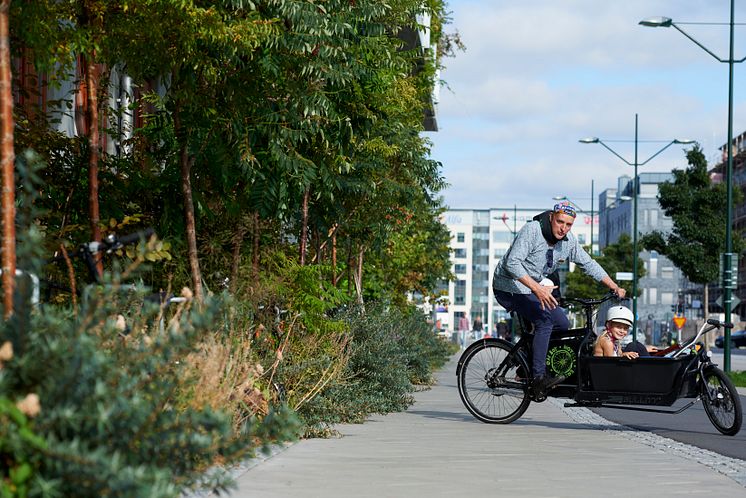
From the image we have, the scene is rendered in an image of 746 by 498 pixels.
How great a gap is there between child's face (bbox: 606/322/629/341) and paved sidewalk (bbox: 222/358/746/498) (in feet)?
2.86

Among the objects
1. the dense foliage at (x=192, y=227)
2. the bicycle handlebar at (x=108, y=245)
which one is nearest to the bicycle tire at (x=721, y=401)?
the dense foliage at (x=192, y=227)

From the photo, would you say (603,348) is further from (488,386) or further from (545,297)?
(488,386)

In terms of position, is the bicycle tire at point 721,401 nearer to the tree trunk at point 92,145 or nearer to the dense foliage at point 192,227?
the dense foliage at point 192,227

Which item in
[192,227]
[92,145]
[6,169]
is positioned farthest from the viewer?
[192,227]

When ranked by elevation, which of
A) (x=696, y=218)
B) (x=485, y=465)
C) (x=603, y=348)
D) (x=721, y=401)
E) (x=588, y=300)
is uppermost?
(x=696, y=218)

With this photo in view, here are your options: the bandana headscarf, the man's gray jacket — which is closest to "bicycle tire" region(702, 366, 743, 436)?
the man's gray jacket

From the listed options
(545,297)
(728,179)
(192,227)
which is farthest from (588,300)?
(728,179)

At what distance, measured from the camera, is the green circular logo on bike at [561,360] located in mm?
11879

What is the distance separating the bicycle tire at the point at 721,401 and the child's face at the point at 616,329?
851 millimetres

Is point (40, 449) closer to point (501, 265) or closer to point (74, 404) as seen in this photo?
point (74, 404)

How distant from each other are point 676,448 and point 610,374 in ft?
4.69

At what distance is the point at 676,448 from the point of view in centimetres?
1037

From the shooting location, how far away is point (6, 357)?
3.94 meters

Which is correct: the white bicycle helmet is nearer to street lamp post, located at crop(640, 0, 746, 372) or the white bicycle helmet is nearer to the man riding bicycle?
the man riding bicycle
